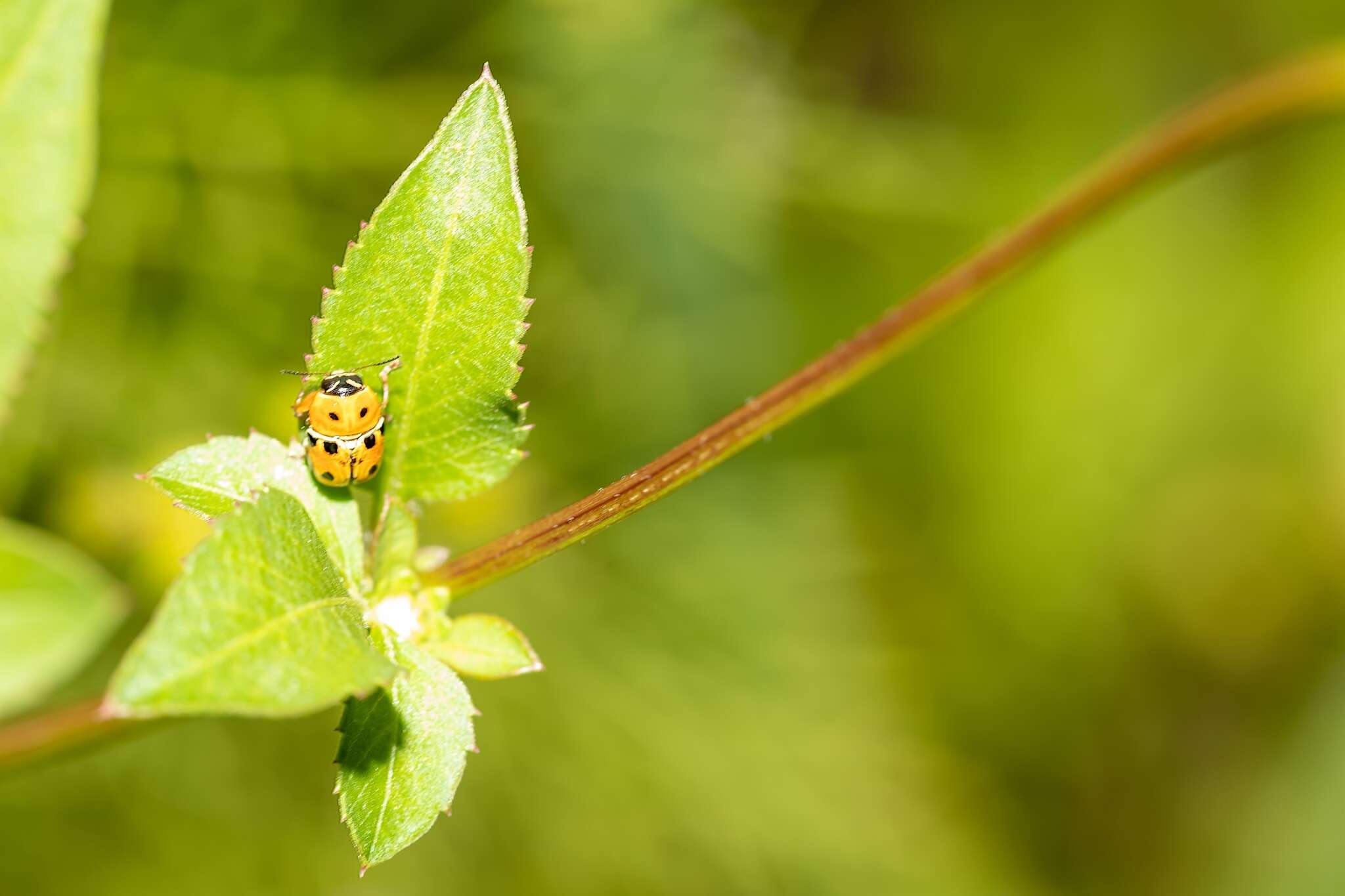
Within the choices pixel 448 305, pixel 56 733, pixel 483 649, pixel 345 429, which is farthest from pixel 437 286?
pixel 56 733

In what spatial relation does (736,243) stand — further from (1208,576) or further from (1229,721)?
(1229,721)

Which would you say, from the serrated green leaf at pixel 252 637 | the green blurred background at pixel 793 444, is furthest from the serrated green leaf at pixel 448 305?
the green blurred background at pixel 793 444

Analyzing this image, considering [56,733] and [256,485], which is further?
[56,733]

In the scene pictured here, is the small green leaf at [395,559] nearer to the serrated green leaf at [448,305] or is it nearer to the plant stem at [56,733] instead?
the serrated green leaf at [448,305]

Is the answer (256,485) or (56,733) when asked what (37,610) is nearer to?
(56,733)

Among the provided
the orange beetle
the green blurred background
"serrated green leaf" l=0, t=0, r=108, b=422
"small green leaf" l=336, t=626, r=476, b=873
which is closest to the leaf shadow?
"small green leaf" l=336, t=626, r=476, b=873

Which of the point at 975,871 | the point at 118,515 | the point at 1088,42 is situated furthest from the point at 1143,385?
the point at 118,515
